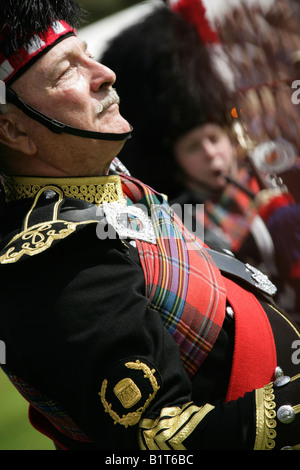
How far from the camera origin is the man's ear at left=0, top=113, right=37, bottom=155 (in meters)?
2.38

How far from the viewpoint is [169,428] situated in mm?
1953

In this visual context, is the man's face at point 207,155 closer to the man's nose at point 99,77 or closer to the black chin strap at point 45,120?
the man's nose at point 99,77

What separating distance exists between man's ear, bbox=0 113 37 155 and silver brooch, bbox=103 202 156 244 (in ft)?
1.18

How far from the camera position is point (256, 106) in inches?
98.1

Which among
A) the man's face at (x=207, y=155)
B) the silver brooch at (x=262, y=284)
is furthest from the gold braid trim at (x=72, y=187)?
the man's face at (x=207, y=155)

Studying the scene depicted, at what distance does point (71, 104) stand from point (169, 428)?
3.94 feet

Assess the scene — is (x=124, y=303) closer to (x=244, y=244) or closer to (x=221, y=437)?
(x=221, y=437)

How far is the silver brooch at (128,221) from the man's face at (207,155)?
5.40 feet

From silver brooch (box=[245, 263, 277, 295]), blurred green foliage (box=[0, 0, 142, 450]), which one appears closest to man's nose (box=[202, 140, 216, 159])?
blurred green foliage (box=[0, 0, 142, 450])

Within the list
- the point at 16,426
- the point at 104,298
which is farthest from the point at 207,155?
the point at 16,426

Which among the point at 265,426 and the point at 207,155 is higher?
the point at 265,426

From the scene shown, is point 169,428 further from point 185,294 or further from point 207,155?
point 207,155

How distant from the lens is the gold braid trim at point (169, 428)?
6.39 feet
